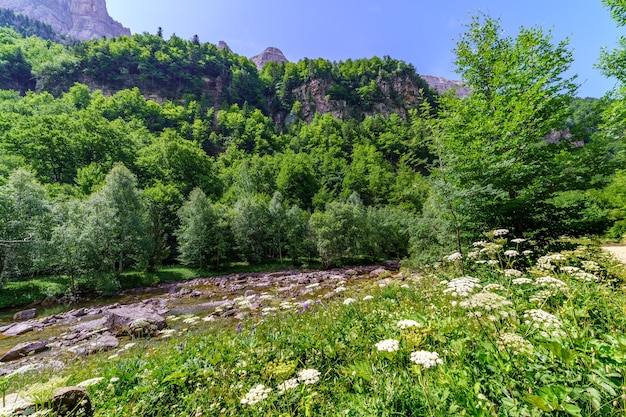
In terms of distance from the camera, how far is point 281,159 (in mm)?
82438

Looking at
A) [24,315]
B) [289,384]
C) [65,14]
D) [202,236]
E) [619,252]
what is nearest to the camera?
[289,384]

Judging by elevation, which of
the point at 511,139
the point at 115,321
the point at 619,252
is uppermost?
the point at 511,139

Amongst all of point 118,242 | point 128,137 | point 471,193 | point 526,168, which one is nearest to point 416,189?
point 471,193

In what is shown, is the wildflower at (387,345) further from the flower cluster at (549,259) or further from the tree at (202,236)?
the tree at (202,236)

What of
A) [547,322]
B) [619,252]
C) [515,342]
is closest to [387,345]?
[515,342]

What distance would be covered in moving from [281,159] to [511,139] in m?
77.3

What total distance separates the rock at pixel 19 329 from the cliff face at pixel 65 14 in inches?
10141

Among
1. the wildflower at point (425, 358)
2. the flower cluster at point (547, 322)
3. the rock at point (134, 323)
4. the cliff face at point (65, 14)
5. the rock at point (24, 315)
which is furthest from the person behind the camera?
the cliff face at point (65, 14)

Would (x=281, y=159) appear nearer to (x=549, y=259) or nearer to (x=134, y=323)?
(x=134, y=323)

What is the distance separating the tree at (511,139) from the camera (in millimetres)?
8234

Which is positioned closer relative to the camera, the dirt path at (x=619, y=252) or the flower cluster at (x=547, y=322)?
the flower cluster at (x=547, y=322)

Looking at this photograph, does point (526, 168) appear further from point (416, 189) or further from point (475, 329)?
point (475, 329)

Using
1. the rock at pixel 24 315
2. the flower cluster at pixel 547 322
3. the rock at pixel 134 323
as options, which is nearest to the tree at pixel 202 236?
the rock at pixel 24 315

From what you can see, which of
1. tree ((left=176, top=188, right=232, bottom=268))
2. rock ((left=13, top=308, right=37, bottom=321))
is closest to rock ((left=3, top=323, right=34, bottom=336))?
rock ((left=13, top=308, right=37, bottom=321))
